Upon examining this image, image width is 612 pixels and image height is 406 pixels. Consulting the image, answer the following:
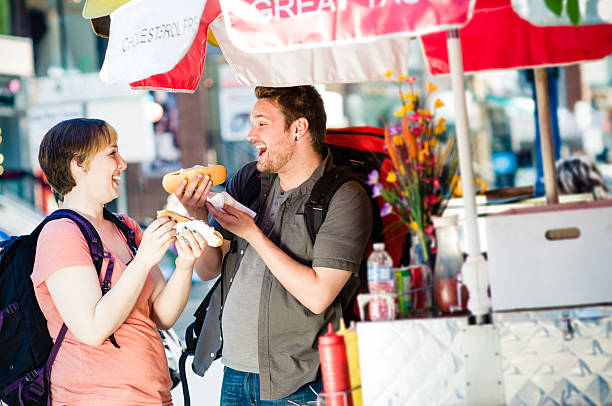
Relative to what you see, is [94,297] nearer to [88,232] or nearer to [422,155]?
[88,232]

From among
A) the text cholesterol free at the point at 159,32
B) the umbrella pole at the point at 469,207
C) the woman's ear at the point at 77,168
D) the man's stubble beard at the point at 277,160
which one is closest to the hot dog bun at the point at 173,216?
the woman's ear at the point at 77,168

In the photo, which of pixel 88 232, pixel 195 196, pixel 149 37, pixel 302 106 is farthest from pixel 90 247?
pixel 302 106

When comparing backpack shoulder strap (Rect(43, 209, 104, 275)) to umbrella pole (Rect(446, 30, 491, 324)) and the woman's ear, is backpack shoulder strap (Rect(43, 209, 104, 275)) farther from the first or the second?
umbrella pole (Rect(446, 30, 491, 324))

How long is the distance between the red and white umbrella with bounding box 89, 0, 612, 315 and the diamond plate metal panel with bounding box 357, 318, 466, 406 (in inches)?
5.7

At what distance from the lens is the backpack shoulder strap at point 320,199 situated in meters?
3.32

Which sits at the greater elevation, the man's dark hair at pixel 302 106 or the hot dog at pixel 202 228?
the man's dark hair at pixel 302 106

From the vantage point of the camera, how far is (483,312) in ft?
7.67

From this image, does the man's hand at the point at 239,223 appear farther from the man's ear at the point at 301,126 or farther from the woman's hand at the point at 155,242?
the man's ear at the point at 301,126

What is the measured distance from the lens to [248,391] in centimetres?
333

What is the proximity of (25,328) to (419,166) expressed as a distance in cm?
171

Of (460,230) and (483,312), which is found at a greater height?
(460,230)

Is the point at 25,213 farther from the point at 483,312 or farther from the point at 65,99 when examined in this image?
the point at 483,312

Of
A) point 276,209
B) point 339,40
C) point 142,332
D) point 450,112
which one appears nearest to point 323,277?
point 276,209

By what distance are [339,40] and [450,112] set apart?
7.52m
